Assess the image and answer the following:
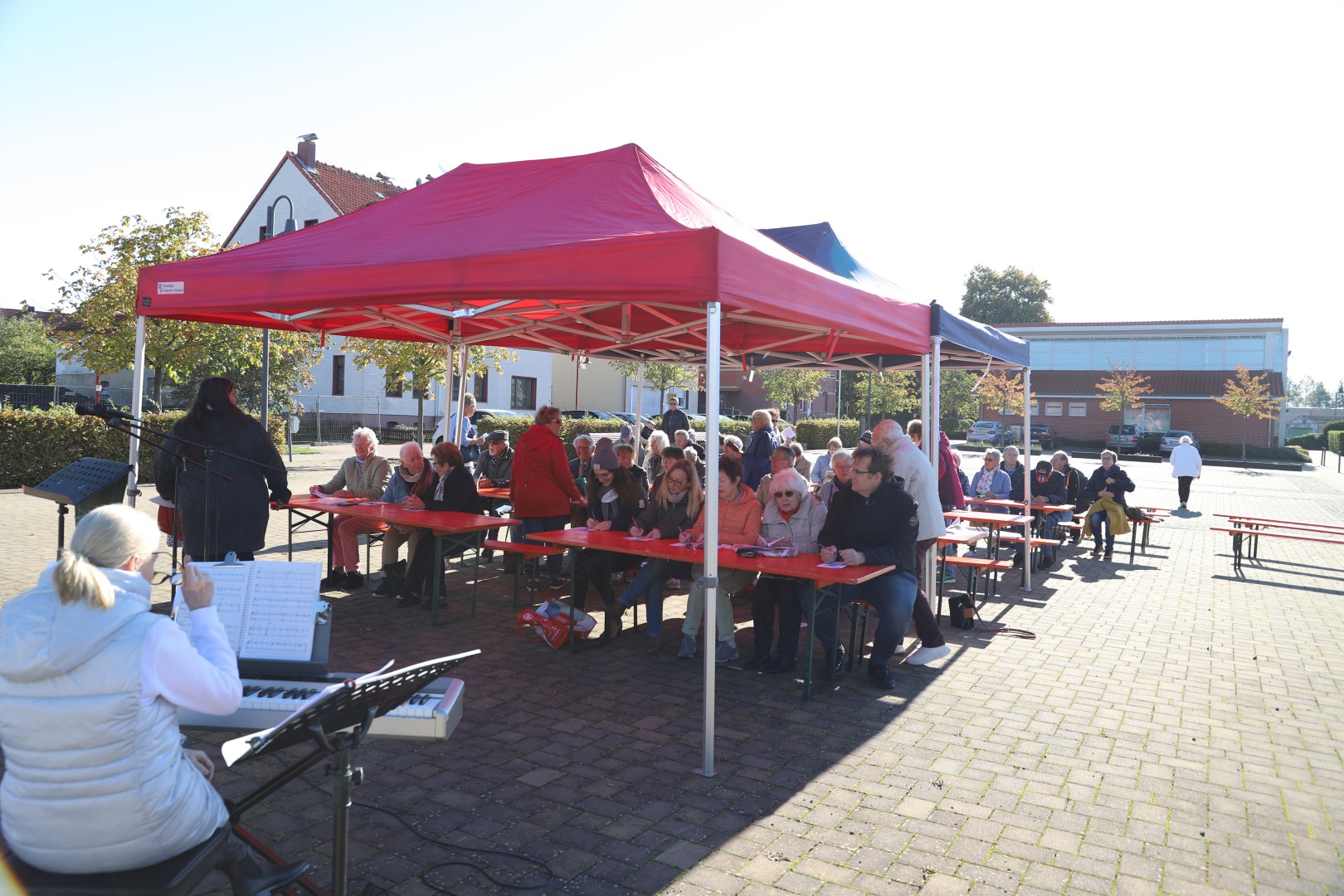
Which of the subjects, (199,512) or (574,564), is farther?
(574,564)

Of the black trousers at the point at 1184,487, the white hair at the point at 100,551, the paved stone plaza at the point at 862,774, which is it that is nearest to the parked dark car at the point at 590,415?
the black trousers at the point at 1184,487

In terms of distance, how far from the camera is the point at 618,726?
500 centimetres

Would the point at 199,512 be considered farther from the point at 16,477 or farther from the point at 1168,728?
the point at 16,477

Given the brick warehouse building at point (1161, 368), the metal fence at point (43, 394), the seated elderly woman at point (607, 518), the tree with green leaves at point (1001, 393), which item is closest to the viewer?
the seated elderly woman at point (607, 518)

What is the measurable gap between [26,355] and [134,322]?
2984 cm

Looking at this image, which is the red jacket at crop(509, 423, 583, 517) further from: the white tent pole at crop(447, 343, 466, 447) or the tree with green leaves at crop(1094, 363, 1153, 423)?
the tree with green leaves at crop(1094, 363, 1153, 423)

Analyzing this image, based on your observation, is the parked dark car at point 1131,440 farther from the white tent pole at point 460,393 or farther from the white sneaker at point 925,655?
the white sneaker at point 925,655

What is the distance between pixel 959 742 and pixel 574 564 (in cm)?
291

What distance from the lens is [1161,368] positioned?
51.0 m

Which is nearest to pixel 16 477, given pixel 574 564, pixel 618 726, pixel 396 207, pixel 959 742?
pixel 396 207

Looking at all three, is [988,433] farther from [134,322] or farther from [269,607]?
[269,607]

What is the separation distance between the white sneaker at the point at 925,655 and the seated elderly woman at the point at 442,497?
13.0 feet

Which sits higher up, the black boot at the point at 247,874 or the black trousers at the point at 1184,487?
the black trousers at the point at 1184,487

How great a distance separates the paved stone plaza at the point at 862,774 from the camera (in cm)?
350
